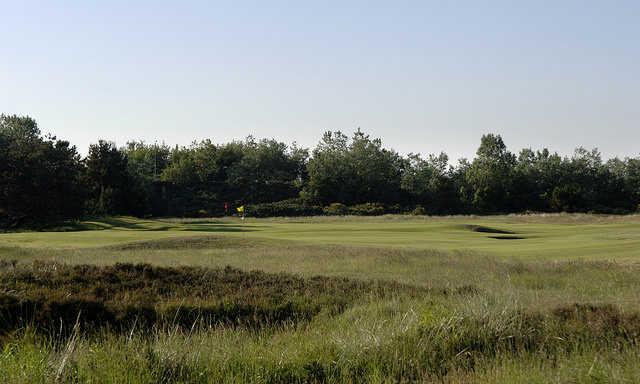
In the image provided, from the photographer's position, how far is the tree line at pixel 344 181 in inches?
2766

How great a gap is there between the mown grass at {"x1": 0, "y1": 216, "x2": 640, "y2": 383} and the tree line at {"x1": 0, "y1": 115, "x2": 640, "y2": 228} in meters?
49.9

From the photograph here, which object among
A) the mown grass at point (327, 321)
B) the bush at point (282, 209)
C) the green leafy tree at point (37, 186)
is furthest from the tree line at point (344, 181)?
the mown grass at point (327, 321)

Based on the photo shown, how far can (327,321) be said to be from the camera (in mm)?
10516

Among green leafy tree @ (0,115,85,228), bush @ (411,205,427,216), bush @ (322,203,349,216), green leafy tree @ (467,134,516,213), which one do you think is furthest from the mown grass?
green leafy tree @ (467,134,516,213)

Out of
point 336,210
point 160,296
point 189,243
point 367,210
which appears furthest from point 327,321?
point 367,210

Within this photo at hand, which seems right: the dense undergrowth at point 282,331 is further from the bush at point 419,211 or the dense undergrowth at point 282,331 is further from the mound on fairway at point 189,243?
the bush at point 419,211

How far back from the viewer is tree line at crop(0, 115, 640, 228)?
70.2 meters

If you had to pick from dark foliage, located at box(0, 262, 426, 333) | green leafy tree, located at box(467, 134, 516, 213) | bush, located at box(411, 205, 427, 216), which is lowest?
dark foliage, located at box(0, 262, 426, 333)

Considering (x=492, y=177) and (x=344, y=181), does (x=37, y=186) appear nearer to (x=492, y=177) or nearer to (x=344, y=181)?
(x=344, y=181)

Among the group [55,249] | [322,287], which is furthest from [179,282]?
[55,249]

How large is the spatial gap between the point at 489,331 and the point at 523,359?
126 cm

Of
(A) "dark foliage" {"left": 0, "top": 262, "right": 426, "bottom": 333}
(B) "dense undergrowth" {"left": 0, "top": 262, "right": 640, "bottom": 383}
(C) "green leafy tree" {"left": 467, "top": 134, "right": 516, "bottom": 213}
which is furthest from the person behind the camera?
(C) "green leafy tree" {"left": 467, "top": 134, "right": 516, "bottom": 213}

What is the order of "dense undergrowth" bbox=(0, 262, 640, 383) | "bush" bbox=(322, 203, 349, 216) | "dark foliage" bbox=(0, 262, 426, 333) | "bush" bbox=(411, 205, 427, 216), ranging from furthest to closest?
"bush" bbox=(411, 205, 427, 216)
"bush" bbox=(322, 203, 349, 216)
"dark foliage" bbox=(0, 262, 426, 333)
"dense undergrowth" bbox=(0, 262, 640, 383)

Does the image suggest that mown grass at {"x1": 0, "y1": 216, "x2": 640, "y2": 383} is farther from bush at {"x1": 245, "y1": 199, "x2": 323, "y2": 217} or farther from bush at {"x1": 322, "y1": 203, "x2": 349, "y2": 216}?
bush at {"x1": 245, "y1": 199, "x2": 323, "y2": 217}
